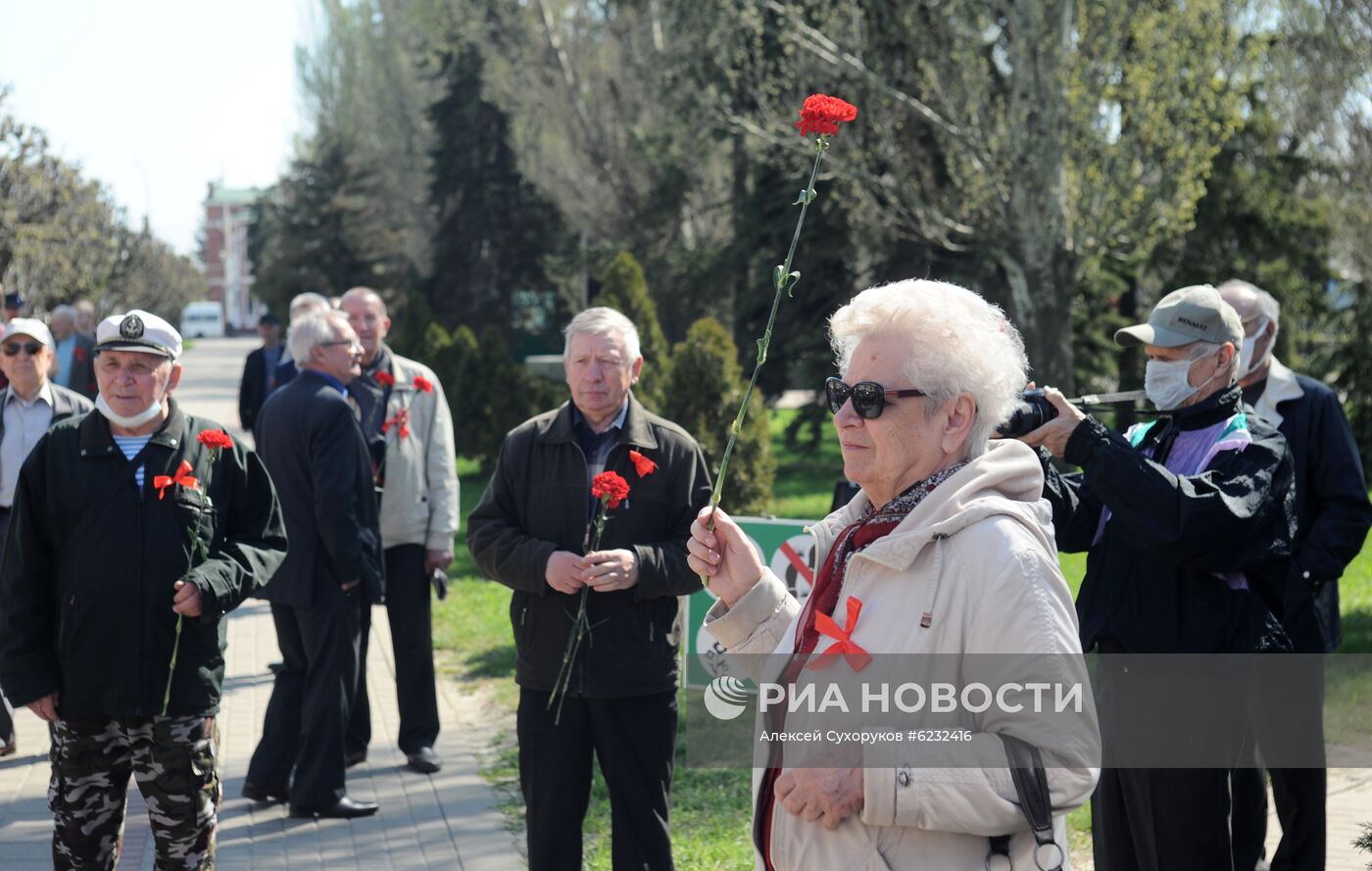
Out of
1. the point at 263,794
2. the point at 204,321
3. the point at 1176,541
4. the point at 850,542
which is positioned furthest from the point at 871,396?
the point at 204,321

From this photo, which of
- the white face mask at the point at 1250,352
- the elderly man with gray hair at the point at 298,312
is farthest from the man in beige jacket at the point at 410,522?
the white face mask at the point at 1250,352

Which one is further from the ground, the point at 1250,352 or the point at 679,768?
the point at 1250,352

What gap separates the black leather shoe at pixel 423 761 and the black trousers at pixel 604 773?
2636mm

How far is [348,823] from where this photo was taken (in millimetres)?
6691

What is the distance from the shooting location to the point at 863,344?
9.22ft

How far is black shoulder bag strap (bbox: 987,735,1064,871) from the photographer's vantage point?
8.32ft

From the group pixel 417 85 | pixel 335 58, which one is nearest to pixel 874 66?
pixel 417 85

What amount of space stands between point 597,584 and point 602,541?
0.94ft

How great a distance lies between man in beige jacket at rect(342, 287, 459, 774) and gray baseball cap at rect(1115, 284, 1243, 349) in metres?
4.20

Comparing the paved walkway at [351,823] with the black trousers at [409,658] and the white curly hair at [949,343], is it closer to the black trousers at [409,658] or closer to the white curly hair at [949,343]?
the black trousers at [409,658]

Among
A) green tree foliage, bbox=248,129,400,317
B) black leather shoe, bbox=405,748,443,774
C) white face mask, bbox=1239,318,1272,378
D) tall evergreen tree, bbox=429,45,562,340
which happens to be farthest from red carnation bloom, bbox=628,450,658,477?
green tree foliage, bbox=248,129,400,317

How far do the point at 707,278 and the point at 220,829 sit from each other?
21906mm

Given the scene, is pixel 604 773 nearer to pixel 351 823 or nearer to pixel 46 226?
pixel 351 823

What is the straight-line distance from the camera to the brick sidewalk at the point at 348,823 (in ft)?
20.2
